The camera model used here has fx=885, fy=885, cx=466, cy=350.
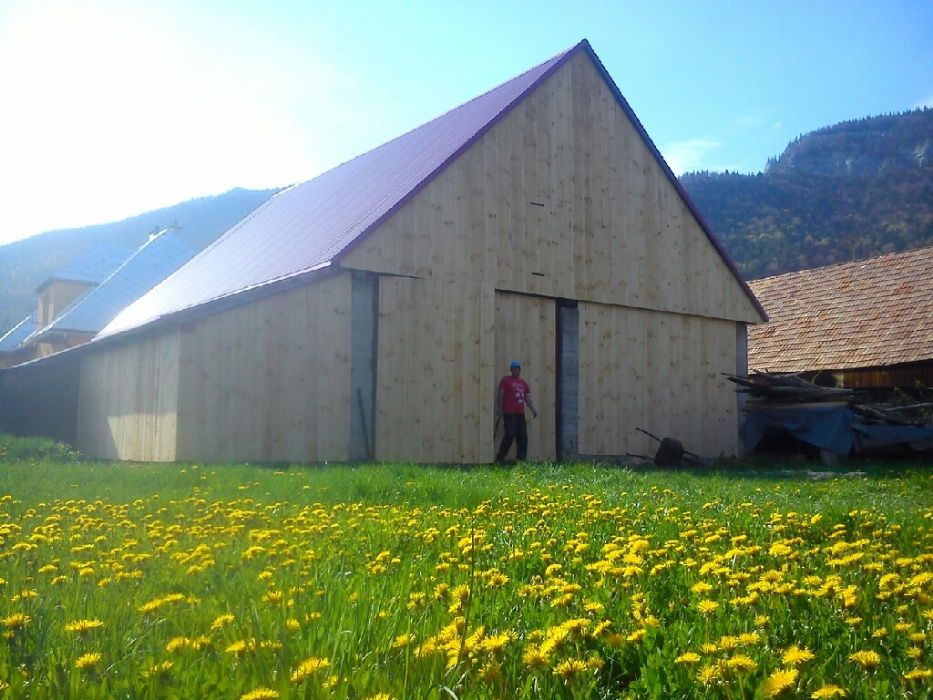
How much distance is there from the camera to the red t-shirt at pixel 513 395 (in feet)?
49.7

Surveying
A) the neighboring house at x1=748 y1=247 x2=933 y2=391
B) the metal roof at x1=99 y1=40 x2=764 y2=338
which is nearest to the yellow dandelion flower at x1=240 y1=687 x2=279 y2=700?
the metal roof at x1=99 y1=40 x2=764 y2=338

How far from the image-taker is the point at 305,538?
16.1 feet

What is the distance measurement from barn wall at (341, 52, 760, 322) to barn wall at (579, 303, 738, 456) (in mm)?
436

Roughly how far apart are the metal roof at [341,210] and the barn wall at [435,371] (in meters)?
1.56

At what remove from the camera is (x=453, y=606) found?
283cm

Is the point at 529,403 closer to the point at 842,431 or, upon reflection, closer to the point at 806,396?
the point at 842,431

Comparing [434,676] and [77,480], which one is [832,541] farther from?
[77,480]

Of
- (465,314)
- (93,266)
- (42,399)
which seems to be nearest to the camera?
(465,314)

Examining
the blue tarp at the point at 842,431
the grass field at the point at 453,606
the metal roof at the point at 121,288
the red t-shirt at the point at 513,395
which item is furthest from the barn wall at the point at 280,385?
the metal roof at the point at 121,288

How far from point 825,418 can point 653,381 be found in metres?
3.42

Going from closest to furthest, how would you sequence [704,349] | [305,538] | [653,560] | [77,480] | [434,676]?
[434,676], [653,560], [305,538], [77,480], [704,349]

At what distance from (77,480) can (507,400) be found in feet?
24.9

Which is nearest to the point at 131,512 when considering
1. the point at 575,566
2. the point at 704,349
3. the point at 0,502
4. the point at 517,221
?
the point at 0,502

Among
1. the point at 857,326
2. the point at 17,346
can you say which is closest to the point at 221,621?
the point at 857,326
